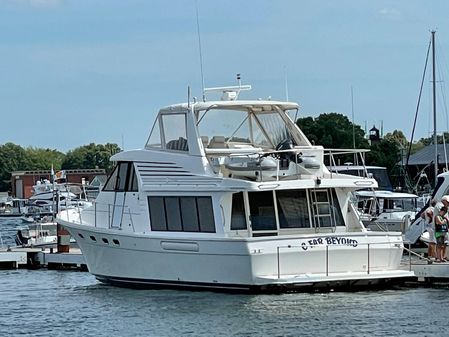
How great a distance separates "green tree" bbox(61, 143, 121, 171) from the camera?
165 metres

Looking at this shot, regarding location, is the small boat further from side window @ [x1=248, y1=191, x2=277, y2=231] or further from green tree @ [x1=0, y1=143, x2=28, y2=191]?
green tree @ [x1=0, y1=143, x2=28, y2=191]

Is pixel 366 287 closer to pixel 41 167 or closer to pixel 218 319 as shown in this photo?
pixel 218 319

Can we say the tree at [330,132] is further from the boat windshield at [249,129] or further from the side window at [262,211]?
the side window at [262,211]

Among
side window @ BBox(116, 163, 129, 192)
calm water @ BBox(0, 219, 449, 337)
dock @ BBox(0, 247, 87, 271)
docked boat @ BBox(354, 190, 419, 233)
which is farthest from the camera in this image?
docked boat @ BBox(354, 190, 419, 233)

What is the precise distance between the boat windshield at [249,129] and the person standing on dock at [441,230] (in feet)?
13.6

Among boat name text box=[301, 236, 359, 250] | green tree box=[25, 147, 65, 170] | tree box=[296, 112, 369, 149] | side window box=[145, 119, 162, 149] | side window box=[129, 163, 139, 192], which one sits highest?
green tree box=[25, 147, 65, 170]

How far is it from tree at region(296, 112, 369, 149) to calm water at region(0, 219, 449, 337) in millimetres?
57014

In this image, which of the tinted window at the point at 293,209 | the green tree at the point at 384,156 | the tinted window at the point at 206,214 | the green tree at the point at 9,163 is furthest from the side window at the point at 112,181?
the green tree at the point at 9,163

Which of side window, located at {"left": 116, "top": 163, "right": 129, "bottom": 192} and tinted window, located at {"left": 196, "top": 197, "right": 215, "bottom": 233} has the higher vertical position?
side window, located at {"left": 116, "top": 163, "right": 129, "bottom": 192}

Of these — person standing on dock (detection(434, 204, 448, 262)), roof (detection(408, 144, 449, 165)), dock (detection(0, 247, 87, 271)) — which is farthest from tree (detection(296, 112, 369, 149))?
person standing on dock (detection(434, 204, 448, 262))

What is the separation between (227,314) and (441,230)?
629cm

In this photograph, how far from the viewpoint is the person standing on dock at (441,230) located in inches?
1069

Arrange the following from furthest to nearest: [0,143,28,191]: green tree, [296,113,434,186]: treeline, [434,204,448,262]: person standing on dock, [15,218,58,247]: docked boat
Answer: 1. [0,143,28,191]: green tree
2. [296,113,434,186]: treeline
3. [15,218,58,247]: docked boat
4. [434,204,448,262]: person standing on dock

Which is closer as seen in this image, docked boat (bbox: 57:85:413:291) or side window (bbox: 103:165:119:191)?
docked boat (bbox: 57:85:413:291)
